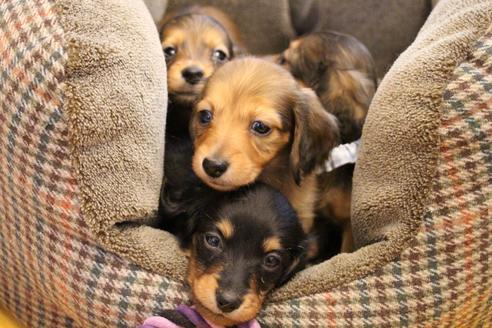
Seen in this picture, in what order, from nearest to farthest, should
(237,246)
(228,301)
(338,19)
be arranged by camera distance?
(228,301) → (237,246) → (338,19)

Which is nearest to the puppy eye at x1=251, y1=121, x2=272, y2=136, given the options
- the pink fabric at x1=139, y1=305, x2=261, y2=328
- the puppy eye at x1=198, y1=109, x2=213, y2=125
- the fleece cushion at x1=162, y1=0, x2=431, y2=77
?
the puppy eye at x1=198, y1=109, x2=213, y2=125

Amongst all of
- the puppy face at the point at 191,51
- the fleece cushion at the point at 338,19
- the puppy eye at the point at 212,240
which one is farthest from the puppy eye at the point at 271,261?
the fleece cushion at the point at 338,19

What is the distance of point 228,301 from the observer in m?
1.19

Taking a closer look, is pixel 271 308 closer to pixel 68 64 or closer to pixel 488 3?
pixel 68 64

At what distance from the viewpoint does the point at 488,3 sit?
138 centimetres

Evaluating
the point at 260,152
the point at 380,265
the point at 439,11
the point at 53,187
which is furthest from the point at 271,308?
the point at 439,11

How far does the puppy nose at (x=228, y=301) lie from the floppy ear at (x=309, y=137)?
45 centimetres

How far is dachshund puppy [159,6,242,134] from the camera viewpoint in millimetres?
1681

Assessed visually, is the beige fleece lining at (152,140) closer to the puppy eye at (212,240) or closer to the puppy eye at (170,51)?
the puppy eye at (212,240)

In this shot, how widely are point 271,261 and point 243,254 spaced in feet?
0.27

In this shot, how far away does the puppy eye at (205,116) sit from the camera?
1490 millimetres

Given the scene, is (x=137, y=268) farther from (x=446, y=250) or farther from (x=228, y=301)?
(x=446, y=250)

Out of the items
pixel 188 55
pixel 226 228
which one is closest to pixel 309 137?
pixel 226 228

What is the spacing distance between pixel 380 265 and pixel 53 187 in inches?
29.0
